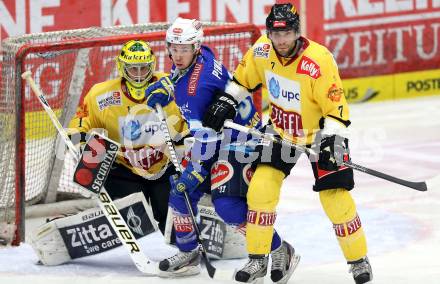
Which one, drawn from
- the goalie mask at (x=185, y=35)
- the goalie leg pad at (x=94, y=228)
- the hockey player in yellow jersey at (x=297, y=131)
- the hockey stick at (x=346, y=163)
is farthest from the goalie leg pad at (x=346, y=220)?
the goalie leg pad at (x=94, y=228)

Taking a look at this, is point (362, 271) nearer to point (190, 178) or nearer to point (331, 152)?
point (331, 152)

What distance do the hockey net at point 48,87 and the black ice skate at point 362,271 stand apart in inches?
72.1

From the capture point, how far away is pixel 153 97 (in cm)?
698

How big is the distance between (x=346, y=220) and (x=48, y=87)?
254cm

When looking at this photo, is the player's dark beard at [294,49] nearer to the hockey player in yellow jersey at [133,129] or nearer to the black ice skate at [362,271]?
the black ice skate at [362,271]

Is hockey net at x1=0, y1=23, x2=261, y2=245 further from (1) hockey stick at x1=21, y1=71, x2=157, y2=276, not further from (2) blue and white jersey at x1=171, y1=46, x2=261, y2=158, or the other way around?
(2) blue and white jersey at x1=171, y1=46, x2=261, y2=158

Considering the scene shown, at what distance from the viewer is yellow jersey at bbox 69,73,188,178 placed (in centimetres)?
746

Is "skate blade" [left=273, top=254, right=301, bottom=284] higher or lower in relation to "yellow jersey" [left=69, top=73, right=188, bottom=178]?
lower

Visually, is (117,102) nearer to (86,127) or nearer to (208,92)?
(86,127)

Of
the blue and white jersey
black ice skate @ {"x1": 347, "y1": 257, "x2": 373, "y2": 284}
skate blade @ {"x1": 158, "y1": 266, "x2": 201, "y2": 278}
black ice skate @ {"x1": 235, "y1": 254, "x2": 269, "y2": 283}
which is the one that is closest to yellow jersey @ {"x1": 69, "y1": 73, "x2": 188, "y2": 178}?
the blue and white jersey

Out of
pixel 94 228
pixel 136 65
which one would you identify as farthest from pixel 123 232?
pixel 136 65

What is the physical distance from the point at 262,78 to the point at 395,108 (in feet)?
16.3

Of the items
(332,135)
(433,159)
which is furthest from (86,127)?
(433,159)

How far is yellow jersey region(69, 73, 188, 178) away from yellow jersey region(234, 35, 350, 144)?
0.87 metres
